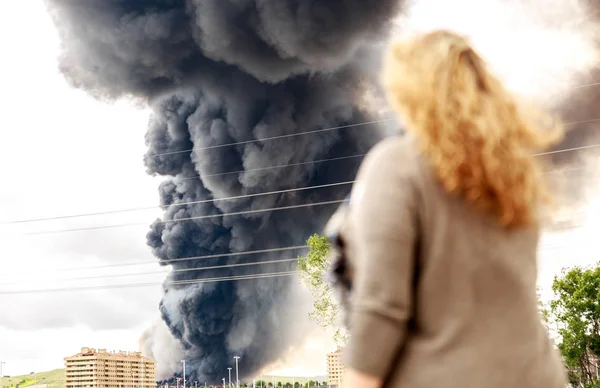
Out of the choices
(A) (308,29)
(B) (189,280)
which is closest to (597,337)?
(A) (308,29)

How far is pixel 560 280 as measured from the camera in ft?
91.7

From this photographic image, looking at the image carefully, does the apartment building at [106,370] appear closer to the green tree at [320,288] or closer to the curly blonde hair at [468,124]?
the green tree at [320,288]

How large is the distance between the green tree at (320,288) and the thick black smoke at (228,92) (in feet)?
100

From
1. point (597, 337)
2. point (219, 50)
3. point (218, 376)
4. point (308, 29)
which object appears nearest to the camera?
point (597, 337)

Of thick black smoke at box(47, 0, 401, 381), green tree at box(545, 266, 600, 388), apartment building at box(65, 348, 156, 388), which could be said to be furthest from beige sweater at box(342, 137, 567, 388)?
apartment building at box(65, 348, 156, 388)

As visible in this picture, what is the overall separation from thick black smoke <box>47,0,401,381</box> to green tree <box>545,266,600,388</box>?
108 feet

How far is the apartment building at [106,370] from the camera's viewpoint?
277 feet

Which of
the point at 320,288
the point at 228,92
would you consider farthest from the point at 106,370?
the point at 320,288

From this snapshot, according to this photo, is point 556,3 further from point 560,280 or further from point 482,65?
point 482,65

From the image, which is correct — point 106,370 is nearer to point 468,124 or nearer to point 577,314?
point 577,314

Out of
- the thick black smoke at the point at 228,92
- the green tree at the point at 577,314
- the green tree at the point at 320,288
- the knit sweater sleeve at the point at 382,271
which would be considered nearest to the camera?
the knit sweater sleeve at the point at 382,271

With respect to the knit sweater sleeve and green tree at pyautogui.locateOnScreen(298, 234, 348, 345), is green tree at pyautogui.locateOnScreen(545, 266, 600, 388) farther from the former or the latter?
the knit sweater sleeve

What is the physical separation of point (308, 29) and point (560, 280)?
3458cm

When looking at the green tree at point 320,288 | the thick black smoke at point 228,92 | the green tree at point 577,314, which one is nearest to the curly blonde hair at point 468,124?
the green tree at point 320,288
